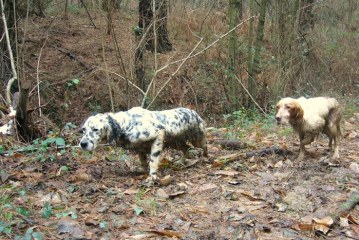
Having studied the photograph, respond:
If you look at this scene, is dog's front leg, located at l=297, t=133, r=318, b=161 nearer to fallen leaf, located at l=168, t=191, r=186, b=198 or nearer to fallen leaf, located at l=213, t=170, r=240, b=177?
fallen leaf, located at l=213, t=170, r=240, b=177

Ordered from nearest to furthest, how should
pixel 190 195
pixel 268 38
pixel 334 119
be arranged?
pixel 190 195 < pixel 334 119 < pixel 268 38

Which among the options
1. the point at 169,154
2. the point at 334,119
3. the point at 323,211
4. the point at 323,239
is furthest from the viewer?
the point at 169,154

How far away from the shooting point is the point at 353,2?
18.8 meters

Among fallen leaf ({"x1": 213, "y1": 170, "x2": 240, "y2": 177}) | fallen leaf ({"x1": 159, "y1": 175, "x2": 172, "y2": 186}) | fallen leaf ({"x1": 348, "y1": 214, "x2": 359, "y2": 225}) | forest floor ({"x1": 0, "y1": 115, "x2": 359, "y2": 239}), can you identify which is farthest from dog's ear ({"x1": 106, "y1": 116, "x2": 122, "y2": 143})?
fallen leaf ({"x1": 348, "y1": 214, "x2": 359, "y2": 225})

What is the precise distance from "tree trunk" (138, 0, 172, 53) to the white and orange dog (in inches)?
169

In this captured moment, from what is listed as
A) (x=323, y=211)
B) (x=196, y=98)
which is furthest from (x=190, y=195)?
(x=196, y=98)

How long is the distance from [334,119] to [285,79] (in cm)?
550

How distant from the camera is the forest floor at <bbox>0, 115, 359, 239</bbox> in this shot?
4.97 meters

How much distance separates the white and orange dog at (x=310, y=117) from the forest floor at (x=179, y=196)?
414mm

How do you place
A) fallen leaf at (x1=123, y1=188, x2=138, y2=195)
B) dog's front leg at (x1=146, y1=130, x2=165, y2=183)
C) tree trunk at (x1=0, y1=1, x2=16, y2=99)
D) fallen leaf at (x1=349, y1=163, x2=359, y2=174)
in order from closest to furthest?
fallen leaf at (x1=123, y1=188, x2=138, y2=195), dog's front leg at (x1=146, y1=130, x2=165, y2=183), fallen leaf at (x1=349, y1=163, x2=359, y2=174), tree trunk at (x1=0, y1=1, x2=16, y2=99)

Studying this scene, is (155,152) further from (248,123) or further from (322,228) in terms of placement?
(248,123)

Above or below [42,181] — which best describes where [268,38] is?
above

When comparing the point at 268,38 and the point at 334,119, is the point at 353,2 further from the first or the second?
the point at 334,119

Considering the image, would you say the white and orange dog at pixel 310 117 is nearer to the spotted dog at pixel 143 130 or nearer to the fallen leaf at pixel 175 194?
the spotted dog at pixel 143 130
